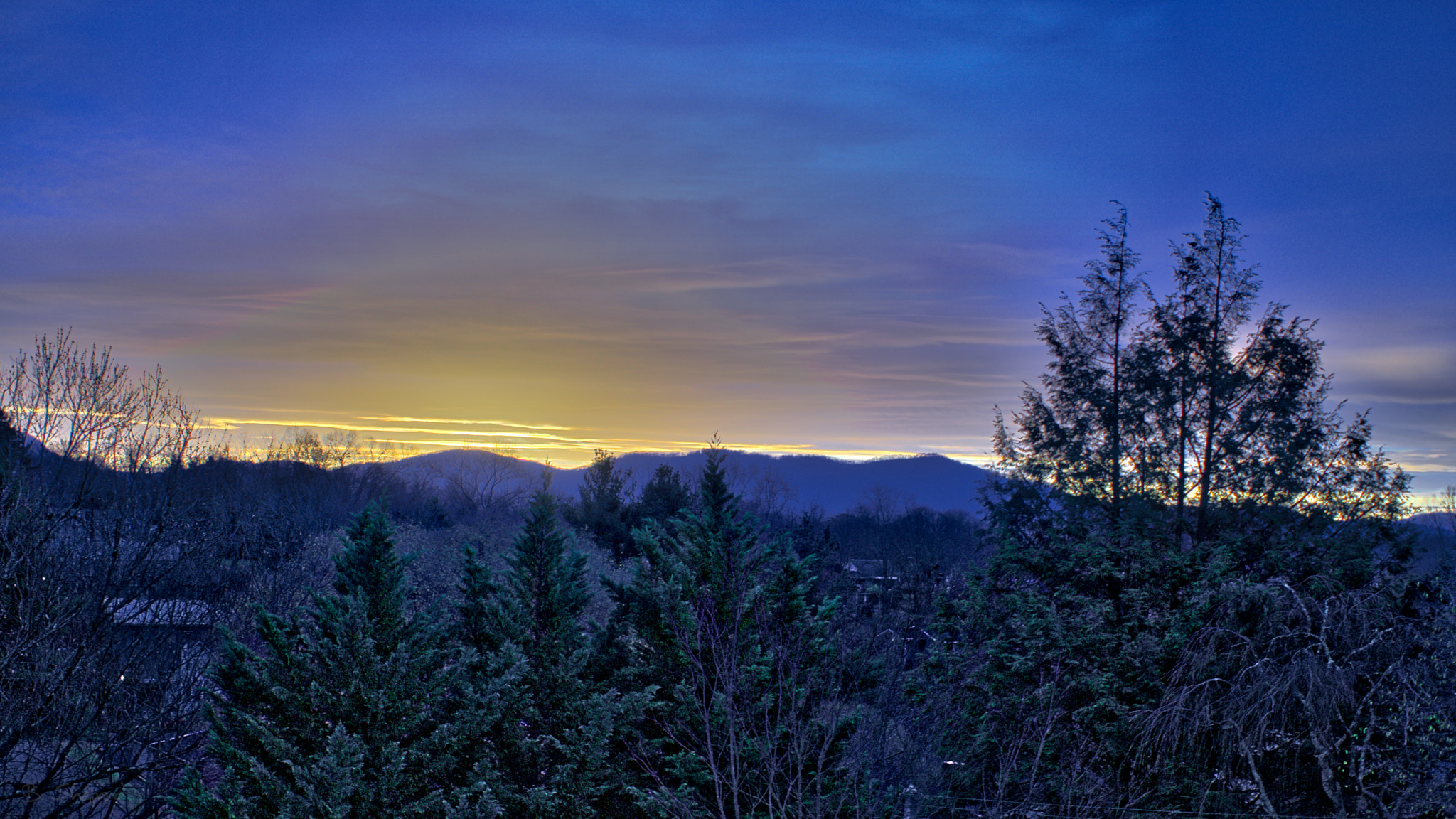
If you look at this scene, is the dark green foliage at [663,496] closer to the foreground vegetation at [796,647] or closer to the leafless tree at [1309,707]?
the foreground vegetation at [796,647]

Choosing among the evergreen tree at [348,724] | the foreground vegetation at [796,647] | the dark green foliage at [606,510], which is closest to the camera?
the evergreen tree at [348,724]

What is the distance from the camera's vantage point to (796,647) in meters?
13.6

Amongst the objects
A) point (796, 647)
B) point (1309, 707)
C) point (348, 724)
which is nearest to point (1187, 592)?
point (1309, 707)

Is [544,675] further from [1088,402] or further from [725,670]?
[1088,402]

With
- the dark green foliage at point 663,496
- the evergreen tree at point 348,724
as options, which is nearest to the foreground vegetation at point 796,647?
the evergreen tree at point 348,724

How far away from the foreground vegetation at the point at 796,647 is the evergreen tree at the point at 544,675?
0.06m

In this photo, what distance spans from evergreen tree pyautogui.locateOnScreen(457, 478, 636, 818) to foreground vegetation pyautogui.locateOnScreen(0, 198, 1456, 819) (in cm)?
6

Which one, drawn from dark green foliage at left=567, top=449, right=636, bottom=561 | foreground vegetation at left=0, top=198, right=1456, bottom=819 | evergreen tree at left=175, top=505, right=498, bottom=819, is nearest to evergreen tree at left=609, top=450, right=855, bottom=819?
foreground vegetation at left=0, top=198, right=1456, bottom=819

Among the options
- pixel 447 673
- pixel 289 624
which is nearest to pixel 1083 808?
pixel 447 673

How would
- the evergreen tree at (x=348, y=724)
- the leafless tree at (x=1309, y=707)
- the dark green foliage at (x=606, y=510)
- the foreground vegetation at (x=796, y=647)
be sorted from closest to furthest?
the evergreen tree at (x=348, y=724) → the foreground vegetation at (x=796, y=647) → the leafless tree at (x=1309, y=707) → the dark green foliage at (x=606, y=510)

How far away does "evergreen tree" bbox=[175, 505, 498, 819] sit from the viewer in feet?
34.6

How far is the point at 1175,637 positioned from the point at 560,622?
11585 mm

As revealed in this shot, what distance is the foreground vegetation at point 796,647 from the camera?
475 inches

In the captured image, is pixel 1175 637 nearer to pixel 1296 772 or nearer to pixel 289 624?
pixel 1296 772
